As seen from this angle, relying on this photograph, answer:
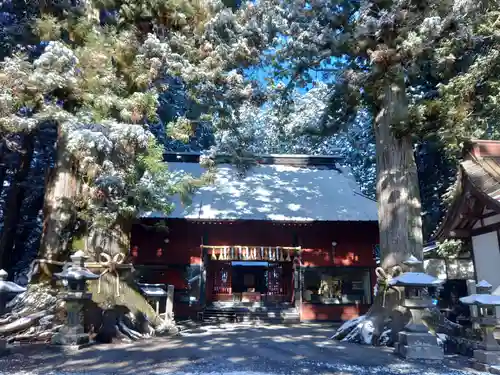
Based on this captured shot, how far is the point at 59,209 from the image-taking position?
319 inches

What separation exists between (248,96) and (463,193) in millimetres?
4995

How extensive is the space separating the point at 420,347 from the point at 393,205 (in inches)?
123

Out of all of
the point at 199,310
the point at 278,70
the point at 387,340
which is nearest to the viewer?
the point at 387,340

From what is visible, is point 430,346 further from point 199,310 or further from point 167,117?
point 167,117

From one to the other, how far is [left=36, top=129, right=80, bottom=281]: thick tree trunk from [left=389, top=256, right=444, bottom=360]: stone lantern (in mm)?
6670

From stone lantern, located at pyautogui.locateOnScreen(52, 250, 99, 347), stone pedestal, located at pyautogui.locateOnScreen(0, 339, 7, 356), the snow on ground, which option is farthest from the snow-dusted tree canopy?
the snow on ground

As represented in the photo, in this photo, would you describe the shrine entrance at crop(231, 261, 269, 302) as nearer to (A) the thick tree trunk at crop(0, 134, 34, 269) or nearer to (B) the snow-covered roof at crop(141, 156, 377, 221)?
(B) the snow-covered roof at crop(141, 156, 377, 221)

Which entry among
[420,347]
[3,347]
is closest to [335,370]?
[420,347]

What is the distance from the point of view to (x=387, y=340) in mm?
7113

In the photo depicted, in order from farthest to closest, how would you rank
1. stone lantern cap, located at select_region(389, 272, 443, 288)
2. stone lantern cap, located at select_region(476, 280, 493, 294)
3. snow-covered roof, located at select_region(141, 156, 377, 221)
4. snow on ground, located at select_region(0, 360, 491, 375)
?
1. snow-covered roof, located at select_region(141, 156, 377, 221)
2. stone lantern cap, located at select_region(389, 272, 443, 288)
3. stone lantern cap, located at select_region(476, 280, 493, 294)
4. snow on ground, located at select_region(0, 360, 491, 375)

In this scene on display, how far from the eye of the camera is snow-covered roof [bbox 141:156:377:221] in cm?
1337

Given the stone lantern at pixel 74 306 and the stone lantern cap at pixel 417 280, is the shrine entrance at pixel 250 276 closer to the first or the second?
the stone lantern at pixel 74 306

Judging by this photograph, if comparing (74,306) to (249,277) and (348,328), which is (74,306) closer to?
(348,328)

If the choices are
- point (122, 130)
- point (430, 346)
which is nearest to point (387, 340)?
point (430, 346)
